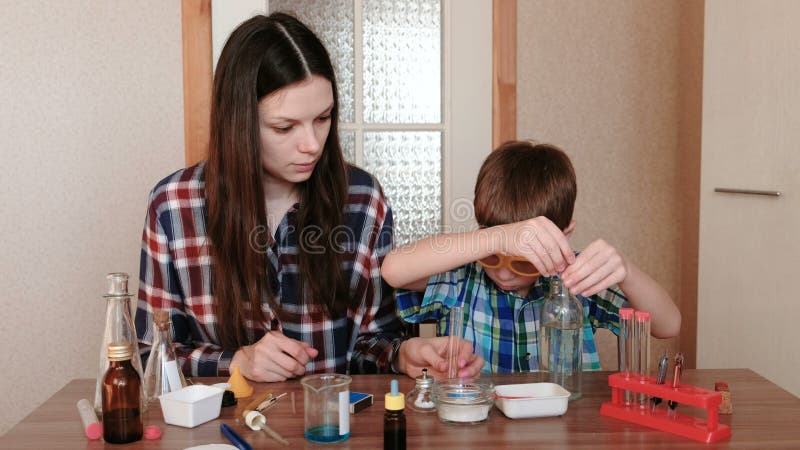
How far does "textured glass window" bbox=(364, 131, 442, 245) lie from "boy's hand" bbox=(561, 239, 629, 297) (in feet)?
5.16

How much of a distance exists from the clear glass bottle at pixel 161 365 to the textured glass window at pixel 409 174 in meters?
1.63

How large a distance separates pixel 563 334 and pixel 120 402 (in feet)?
→ 2.15

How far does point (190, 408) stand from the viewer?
1.10m

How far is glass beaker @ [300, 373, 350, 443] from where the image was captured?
1041 mm

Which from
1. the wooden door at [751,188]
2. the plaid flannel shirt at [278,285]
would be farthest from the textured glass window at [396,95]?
the plaid flannel shirt at [278,285]

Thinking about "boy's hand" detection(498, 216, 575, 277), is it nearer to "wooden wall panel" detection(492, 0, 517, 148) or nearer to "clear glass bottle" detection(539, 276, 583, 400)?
"clear glass bottle" detection(539, 276, 583, 400)

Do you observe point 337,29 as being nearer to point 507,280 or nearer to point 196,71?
point 196,71

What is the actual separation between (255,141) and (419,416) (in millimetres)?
705

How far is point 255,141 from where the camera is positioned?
1.58 metres

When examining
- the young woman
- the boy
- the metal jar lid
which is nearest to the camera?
the metal jar lid

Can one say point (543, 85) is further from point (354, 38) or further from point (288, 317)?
point (288, 317)

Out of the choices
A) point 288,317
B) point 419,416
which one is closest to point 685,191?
point 288,317

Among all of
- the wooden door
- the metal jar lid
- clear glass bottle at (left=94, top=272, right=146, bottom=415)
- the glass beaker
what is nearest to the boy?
the metal jar lid

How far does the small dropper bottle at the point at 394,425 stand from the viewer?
978mm
